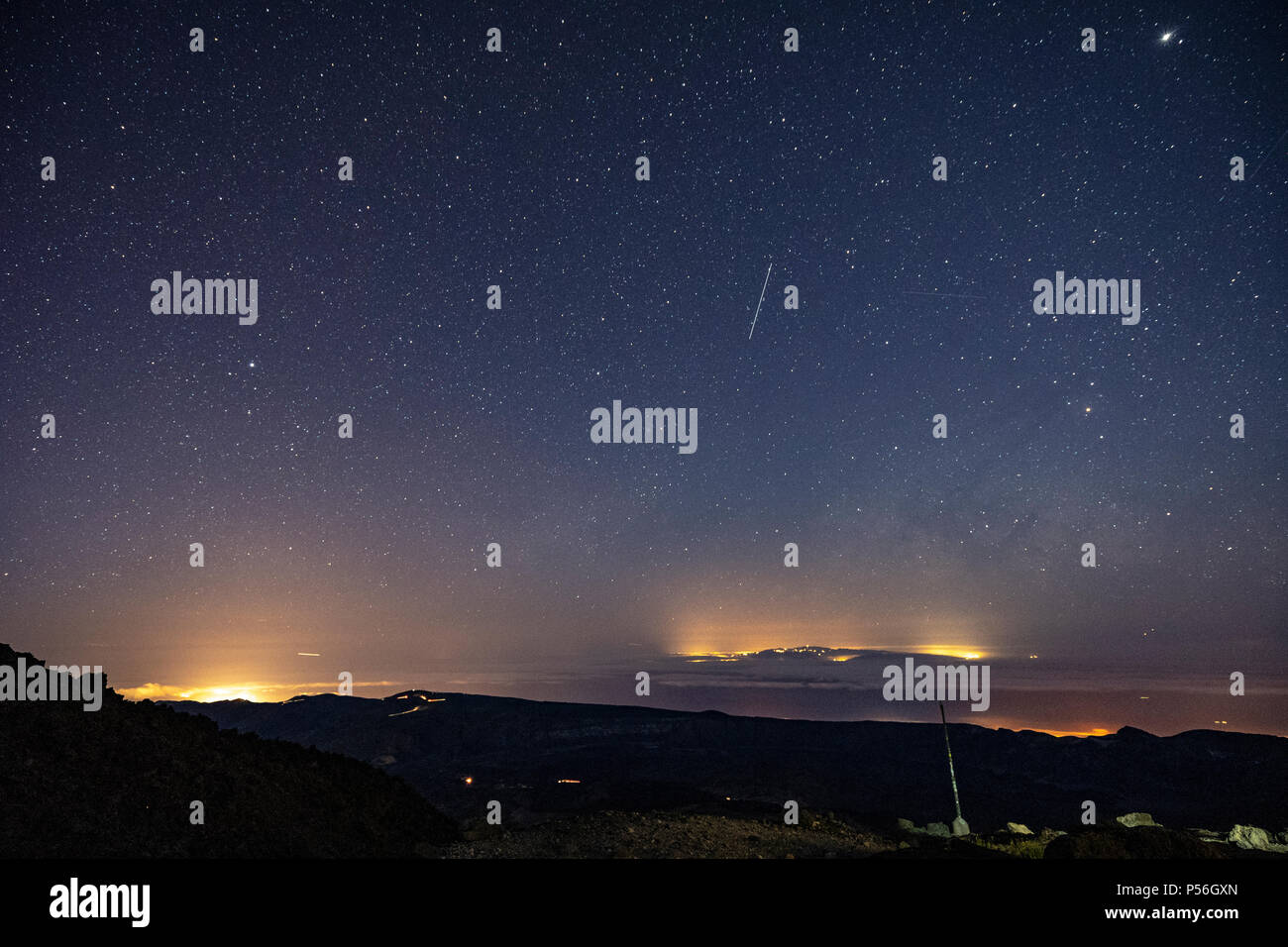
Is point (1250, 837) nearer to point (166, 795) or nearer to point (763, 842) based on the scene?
point (763, 842)

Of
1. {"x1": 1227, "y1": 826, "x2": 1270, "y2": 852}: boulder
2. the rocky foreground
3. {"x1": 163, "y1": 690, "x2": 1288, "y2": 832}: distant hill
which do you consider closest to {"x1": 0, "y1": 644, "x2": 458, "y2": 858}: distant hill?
the rocky foreground

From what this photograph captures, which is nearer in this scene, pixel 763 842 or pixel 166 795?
pixel 166 795

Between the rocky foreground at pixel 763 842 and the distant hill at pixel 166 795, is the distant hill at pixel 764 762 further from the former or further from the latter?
the distant hill at pixel 166 795

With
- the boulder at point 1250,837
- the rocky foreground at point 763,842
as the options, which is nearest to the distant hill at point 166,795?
the rocky foreground at point 763,842

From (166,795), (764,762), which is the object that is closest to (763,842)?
(166,795)
